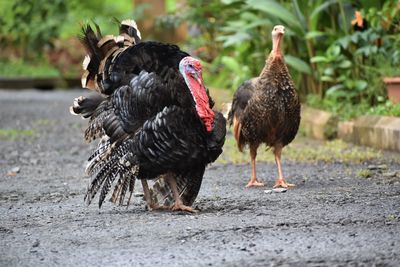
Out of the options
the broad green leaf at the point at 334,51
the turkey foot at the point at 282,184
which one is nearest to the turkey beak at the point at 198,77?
the turkey foot at the point at 282,184

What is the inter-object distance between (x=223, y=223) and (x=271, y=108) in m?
2.18

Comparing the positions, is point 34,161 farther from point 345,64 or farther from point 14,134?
point 345,64

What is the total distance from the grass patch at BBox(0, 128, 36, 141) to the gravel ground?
359cm

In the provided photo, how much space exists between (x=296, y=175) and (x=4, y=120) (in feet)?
28.3

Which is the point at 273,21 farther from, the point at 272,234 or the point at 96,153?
the point at 272,234

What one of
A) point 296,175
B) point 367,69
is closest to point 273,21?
point 367,69

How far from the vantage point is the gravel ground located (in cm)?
505

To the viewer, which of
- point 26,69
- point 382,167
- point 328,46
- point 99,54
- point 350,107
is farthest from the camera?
point 26,69

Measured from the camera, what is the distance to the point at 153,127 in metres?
6.55

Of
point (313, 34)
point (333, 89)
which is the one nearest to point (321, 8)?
point (313, 34)

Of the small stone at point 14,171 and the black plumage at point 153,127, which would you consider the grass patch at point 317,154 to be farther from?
the black plumage at point 153,127

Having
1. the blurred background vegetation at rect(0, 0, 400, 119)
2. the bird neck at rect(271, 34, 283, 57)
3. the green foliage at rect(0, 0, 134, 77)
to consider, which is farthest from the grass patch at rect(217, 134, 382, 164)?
the green foliage at rect(0, 0, 134, 77)

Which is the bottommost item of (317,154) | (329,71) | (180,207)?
(317,154)

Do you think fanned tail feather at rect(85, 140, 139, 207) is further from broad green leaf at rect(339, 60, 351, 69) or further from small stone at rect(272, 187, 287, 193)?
broad green leaf at rect(339, 60, 351, 69)
